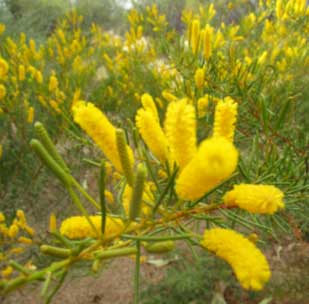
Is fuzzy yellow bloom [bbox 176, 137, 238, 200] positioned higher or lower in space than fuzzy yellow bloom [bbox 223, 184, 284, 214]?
higher

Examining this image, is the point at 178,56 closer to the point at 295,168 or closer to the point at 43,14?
the point at 295,168

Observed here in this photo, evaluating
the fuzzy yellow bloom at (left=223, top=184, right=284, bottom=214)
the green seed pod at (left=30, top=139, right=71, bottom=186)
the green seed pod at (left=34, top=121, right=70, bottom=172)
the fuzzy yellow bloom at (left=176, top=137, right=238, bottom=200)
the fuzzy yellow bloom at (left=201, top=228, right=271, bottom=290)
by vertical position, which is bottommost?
the fuzzy yellow bloom at (left=201, top=228, right=271, bottom=290)

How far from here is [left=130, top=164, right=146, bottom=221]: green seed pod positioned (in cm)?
30

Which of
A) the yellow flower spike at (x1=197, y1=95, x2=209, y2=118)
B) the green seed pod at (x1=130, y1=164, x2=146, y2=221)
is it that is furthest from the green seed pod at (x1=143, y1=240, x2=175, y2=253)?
the yellow flower spike at (x1=197, y1=95, x2=209, y2=118)

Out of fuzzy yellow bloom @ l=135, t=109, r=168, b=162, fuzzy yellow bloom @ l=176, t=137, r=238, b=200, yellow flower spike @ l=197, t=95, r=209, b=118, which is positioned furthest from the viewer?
yellow flower spike @ l=197, t=95, r=209, b=118

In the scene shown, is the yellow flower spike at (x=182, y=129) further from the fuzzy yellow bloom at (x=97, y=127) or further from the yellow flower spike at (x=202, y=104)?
the yellow flower spike at (x=202, y=104)

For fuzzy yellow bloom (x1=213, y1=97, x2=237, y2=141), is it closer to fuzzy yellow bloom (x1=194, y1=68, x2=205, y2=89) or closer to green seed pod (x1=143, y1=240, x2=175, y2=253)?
green seed pod (x1=143, y1=240, x2=175, y2=253)

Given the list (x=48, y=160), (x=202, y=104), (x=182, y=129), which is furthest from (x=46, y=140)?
(x=202, y=104)

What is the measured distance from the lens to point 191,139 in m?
0.33

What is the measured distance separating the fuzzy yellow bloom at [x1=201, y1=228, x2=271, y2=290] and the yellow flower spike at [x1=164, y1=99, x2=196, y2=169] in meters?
0.09

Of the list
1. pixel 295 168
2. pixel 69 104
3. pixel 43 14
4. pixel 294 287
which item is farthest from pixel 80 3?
pixel 295 168

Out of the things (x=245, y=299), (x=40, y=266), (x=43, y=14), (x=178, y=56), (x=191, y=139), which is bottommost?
(x=245, y=299)

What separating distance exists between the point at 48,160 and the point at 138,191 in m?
0.09

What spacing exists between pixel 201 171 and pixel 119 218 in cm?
19
